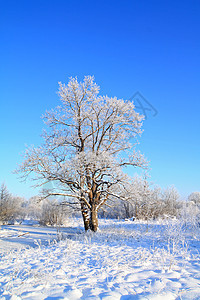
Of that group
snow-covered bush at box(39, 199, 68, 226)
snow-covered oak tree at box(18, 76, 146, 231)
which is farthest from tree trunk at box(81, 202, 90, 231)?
snow-covered bush at box(39, 199, 68, 226)

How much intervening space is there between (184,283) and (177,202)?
55262mm

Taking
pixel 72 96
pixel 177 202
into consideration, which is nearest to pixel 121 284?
pixel 72 96

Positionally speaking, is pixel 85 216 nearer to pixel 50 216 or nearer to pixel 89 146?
pixel 89 146

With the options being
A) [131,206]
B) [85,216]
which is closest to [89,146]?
[85,216]

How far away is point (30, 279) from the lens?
409 cm

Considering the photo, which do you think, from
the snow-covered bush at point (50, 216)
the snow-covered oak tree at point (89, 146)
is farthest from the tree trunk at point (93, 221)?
the snow-covered bush at point (50, 216)

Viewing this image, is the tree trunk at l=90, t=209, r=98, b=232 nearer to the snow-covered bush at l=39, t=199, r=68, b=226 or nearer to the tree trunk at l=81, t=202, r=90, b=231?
the tree trunk at l=81, t=202, r=90, b=231

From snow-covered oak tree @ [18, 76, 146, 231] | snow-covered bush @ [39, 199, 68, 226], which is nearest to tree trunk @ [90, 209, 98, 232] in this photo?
snow-covered oak tree @ [18, 76, 146, 231]

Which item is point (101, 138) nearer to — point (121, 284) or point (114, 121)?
point (114, 121)

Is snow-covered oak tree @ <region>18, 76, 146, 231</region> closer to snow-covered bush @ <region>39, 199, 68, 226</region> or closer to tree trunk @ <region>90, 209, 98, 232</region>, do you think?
tree trunk @ <region>90, 209, 98, 232</region>

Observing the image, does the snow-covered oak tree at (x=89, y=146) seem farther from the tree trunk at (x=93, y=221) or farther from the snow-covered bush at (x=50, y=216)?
the snow-covered bush at (x=50, y=216)

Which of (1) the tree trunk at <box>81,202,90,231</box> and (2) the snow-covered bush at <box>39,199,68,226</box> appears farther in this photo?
(2) the snow-covered bush at <box>39,199,68,226</box>

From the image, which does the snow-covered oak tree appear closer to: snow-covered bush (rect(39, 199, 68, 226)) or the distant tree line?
the distant tree line

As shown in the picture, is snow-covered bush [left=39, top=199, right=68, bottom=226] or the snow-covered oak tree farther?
snow-covered bush [left=39, top=199, right=68, bottom=226]
